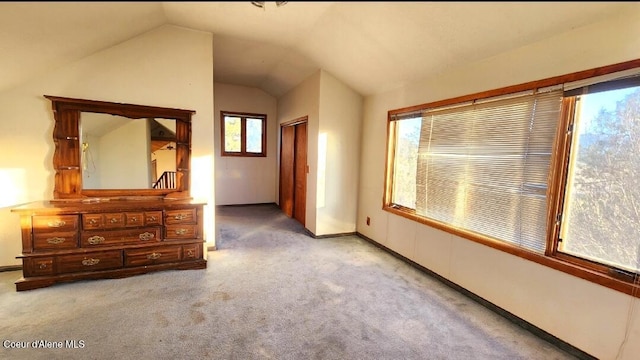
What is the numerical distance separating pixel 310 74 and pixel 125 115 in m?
2.45

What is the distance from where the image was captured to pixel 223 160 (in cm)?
574

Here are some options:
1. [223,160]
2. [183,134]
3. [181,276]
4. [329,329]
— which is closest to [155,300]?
[181,276]

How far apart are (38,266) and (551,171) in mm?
4168

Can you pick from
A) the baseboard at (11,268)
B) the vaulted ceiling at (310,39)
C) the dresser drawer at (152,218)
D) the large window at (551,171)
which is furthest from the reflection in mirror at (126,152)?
the large window at (551,171)

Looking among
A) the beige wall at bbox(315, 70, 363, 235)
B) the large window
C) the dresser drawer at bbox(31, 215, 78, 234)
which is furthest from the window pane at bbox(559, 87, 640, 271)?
the dresser drawer at bbox(31, 215, 78, 234)

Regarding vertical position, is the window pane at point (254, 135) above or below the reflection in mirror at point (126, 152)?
above

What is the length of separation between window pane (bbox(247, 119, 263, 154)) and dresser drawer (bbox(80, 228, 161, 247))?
341cm

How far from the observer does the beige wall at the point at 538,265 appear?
1586mm

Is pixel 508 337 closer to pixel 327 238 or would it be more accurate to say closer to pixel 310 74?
pixel 327 238

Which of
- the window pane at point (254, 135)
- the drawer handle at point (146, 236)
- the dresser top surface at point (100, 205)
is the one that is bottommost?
the drawer handle at point (146, 236)

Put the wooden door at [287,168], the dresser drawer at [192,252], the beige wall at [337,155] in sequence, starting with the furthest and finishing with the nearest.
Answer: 1. the wooden door at [287,168]
2. the beige wall at [337,155]
3. the dresser drawer at [192,252]

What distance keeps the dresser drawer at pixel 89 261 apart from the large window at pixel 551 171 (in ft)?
10.4

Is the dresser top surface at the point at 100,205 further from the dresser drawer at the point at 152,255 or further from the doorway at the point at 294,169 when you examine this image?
the doorway at the point at 294,169

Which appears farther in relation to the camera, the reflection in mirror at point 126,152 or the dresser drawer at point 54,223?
the reflection in mirror at point 126,152
